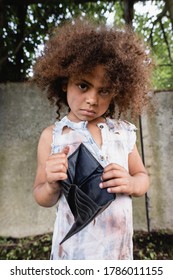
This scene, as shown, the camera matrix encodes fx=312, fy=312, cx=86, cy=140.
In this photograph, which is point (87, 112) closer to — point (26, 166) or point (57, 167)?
point (57, 167)

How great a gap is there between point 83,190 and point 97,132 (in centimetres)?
10

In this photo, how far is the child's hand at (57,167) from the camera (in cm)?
42

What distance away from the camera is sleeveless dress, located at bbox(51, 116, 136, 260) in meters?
0.46

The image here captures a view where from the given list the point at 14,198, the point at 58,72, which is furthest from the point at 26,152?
the point at 58,72

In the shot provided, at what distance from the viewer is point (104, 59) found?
0.47 metres

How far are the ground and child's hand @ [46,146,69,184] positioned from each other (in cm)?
52

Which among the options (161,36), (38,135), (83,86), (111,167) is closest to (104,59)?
(83,86)

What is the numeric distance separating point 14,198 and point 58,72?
567mm

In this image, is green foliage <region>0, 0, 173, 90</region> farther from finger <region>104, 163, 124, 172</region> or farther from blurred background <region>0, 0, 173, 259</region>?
finger <region>104, 163, 124, 172</region>

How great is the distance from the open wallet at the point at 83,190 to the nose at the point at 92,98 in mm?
68

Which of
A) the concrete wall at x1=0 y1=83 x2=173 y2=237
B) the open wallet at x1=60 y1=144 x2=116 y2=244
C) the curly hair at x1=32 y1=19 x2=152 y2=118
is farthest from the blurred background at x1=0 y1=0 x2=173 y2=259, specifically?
the open wallet at x1=60 y1=144 x2=116 y2=244

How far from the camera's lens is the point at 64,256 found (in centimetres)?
47

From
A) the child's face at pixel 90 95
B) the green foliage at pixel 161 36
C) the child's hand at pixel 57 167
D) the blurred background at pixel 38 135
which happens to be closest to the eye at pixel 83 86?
the child's face at pixel 90 95

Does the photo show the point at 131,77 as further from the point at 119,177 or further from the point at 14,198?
the point at 14,198
